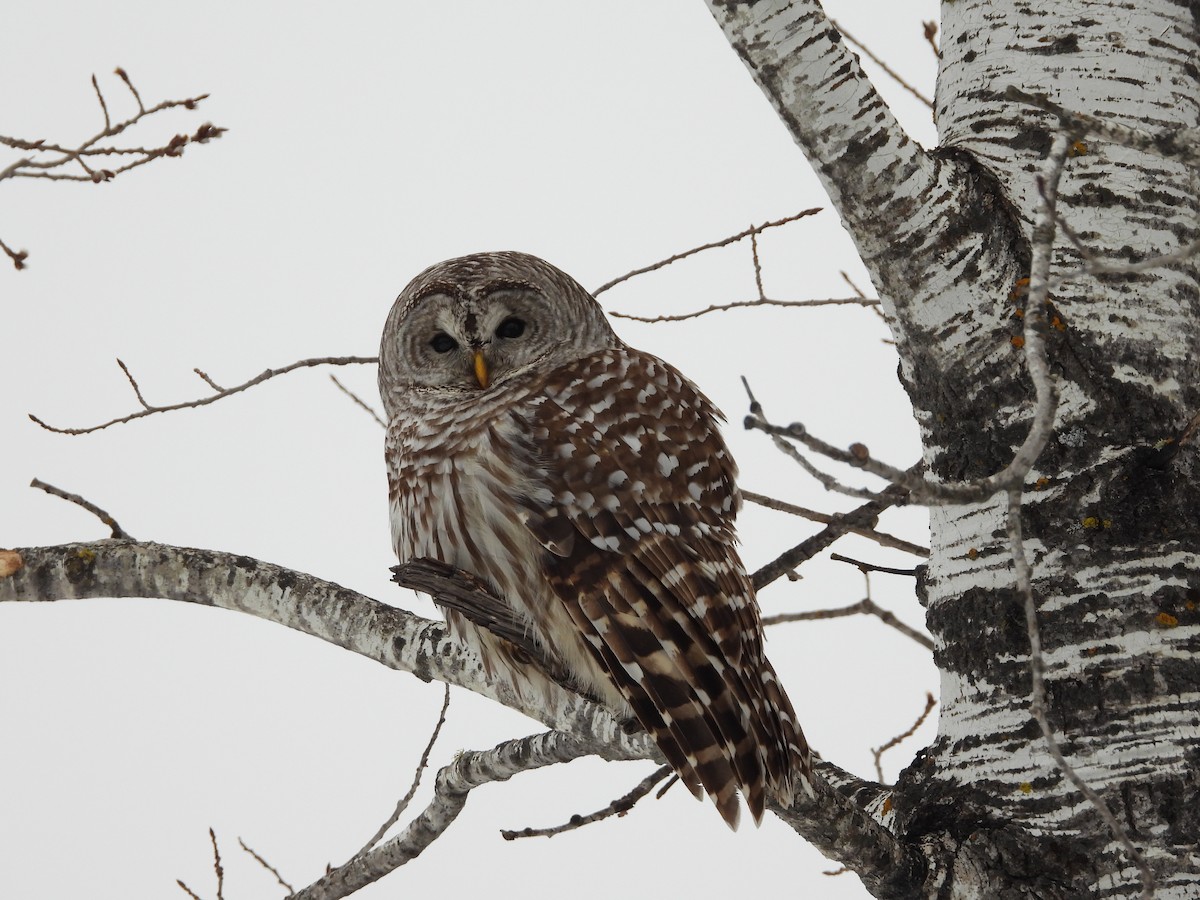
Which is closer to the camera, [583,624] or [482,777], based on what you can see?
[583,624]

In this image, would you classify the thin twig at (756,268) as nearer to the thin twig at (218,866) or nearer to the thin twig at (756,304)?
the thin twig at (756,304)

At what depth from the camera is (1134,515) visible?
2.10 meters

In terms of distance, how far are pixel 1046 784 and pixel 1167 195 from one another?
44.6 inches

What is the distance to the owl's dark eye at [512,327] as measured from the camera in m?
3.18

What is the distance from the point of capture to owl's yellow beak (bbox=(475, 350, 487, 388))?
3.03 metres

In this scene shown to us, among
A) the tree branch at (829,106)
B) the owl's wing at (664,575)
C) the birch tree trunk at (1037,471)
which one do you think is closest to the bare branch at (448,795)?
the owl's wing at (664,575)

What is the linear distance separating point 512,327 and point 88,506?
110cm

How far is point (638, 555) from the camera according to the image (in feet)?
8.09

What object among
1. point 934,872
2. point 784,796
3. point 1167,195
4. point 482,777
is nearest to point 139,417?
point 482,777

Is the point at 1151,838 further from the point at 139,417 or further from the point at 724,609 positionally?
the point at 139,417

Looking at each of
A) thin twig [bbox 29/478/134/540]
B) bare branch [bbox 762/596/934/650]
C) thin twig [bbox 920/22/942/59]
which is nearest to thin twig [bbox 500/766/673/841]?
bare branch [bbox 762/596/934/650]

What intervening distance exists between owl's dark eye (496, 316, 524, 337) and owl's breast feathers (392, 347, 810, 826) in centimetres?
32

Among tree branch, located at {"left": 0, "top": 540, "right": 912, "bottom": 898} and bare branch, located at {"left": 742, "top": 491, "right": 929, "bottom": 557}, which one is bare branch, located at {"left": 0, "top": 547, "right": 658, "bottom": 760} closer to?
tree branch, located at {"left": 0, "top": 540, "right": 912, "bottom": 898}

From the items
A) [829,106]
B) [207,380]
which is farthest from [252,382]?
[829,106]
